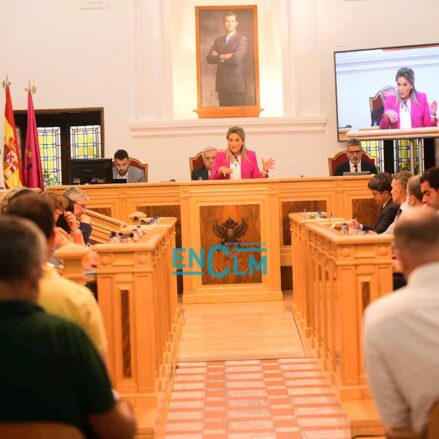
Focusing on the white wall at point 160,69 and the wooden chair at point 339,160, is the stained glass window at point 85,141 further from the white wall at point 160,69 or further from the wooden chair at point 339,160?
the wooden chair at point 339,160

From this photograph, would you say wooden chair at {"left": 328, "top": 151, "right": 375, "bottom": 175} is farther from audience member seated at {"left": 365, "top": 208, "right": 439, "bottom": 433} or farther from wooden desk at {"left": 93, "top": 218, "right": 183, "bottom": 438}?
audience member seated at {"left": 365, "top": 208, "right": 439, "bottom": 433}

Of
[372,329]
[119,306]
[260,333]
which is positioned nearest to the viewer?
[372,329]

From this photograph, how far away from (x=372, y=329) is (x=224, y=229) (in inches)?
266

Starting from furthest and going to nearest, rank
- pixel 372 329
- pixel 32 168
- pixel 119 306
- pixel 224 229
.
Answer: pixel 32 168
pixel 224 229
pixel 119 306
pixel 372 329

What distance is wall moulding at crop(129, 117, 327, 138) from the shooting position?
13461 millimetres

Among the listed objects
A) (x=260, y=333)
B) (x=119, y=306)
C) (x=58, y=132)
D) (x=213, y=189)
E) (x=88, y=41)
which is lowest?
(x=260, y=333)

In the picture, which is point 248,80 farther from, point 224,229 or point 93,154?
point 224,229

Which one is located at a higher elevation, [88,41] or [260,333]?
[88,41]

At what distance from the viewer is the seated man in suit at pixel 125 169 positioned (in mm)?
11070

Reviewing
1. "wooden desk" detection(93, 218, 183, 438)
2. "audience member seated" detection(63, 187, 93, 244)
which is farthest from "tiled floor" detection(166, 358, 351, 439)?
"audience member seated" detection(63, 187, 93, 244)

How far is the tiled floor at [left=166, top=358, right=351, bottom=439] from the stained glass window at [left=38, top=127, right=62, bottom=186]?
313 inches

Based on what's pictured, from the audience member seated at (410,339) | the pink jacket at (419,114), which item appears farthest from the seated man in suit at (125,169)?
the audience member seated at (410,339)

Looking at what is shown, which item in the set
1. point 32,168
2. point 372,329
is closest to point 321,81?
point 32,168

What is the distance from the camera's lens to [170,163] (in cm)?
1355
